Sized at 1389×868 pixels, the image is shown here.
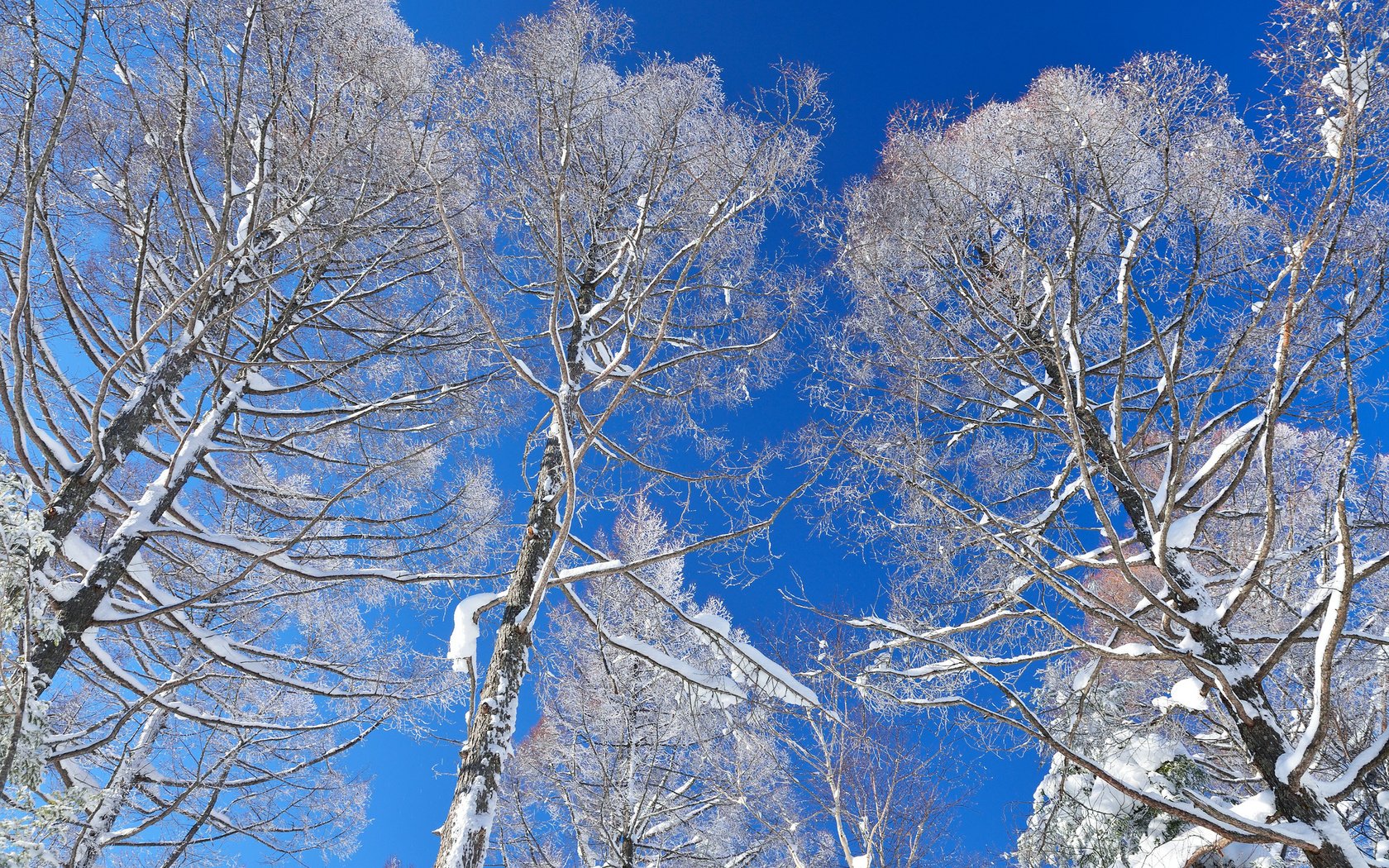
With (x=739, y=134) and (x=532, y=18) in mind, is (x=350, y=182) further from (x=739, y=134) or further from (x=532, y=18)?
(x=739, y=134)

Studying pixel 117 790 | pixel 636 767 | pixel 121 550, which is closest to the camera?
pixel 121 550

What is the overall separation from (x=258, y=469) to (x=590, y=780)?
460 cm

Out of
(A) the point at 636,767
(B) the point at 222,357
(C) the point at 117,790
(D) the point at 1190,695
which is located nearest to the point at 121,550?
(B) the point at 222,357

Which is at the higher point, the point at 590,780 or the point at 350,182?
the point at 350,182

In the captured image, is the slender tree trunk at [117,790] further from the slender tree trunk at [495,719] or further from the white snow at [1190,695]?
the white snow at [1190,695]

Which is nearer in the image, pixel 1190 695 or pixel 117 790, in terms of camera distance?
pixel 1190 695

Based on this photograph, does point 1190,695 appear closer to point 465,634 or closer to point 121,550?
point 465,634

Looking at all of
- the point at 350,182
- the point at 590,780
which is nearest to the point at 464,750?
the point at 350,182

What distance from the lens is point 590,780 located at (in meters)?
7.61

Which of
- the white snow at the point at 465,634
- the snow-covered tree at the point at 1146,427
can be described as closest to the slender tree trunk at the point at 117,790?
the white snow at the point at 465,634

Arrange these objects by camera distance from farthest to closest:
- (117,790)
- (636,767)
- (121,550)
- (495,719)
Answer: (636,767) → (117,790) → (121,550) → (495,719)

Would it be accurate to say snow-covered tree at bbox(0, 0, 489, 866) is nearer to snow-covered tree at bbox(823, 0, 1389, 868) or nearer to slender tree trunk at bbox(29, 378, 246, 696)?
slender tree trunk at bbox(29, 378, 246, 696)

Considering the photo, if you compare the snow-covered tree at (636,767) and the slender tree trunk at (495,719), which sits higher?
the snow-covered tree at (636,767)

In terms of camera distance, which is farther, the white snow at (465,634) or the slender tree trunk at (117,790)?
the slender tree trunk at (117,790)
